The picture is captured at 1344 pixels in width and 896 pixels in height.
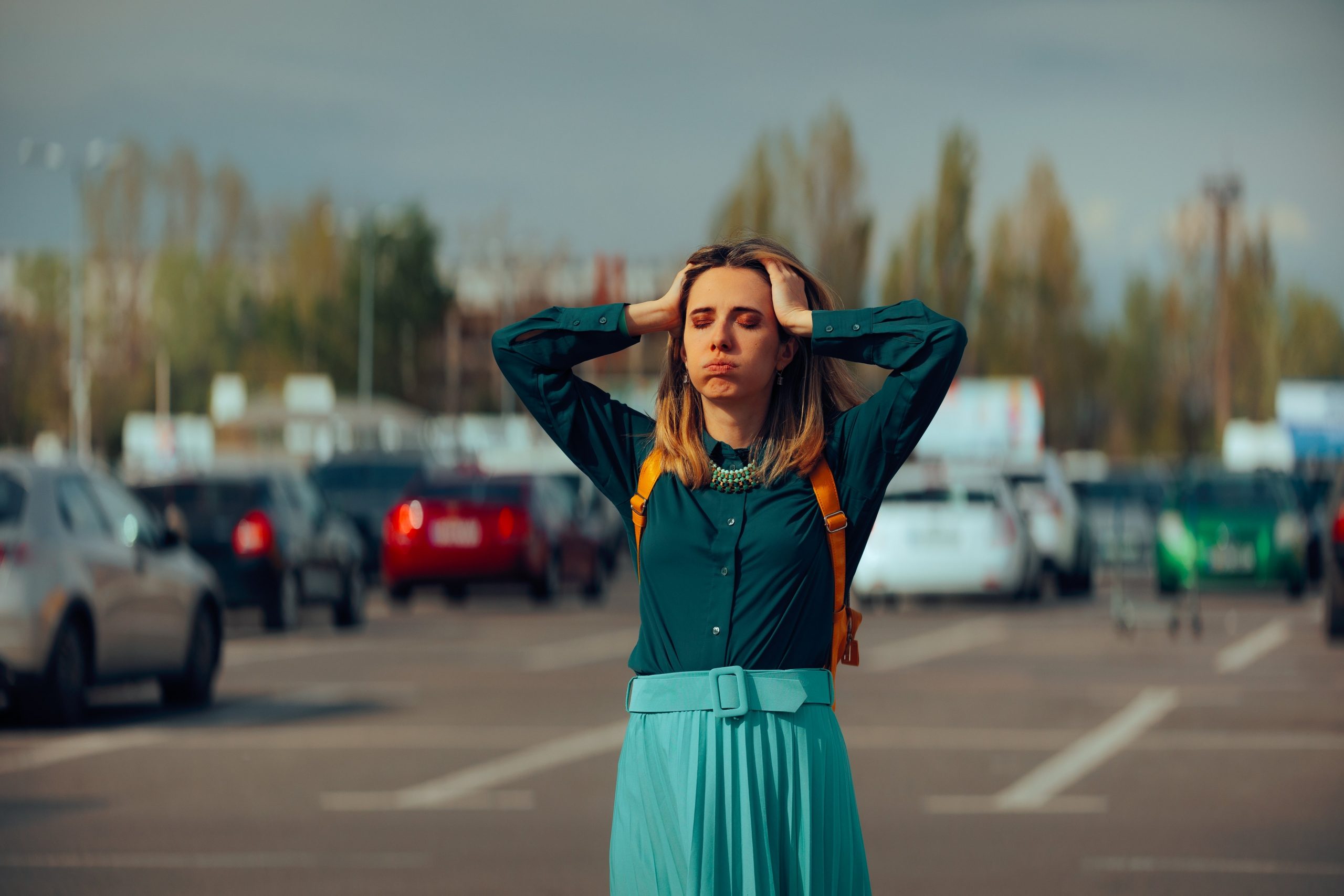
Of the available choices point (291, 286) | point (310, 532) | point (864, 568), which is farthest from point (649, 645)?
point (291, 286)

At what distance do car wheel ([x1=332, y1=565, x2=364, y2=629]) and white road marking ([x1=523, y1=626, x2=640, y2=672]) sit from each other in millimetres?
2747

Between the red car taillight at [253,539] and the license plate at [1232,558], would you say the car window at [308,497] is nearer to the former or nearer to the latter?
the red car taillight at [253,539]

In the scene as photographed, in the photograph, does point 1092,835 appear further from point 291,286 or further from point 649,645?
point 291,286

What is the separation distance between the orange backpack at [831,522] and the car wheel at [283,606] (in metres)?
18.4

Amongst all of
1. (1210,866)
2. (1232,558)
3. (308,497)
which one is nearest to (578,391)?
(1210,866)

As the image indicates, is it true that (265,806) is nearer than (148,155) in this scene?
Yes

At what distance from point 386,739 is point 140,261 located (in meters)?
76.8

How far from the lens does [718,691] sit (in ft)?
13.1

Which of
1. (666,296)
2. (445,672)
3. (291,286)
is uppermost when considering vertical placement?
(291,286)

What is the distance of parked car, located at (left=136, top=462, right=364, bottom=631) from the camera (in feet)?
72.5

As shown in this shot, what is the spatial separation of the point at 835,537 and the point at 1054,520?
26.7m

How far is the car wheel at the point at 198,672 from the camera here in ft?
50.3

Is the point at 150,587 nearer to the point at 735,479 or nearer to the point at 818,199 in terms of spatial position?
the point at 735,479

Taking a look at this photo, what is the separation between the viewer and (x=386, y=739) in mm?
13188
